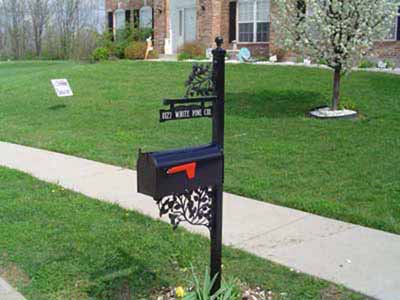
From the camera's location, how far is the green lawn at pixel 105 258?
154 inches

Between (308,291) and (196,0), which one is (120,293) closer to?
(308,291)

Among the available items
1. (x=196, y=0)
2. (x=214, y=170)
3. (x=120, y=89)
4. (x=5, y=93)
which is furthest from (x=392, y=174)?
(x=196, y=0)

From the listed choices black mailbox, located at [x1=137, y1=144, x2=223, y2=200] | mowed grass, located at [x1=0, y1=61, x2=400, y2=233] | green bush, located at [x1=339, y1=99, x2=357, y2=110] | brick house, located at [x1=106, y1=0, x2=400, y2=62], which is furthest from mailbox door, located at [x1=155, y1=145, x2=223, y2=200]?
brick house, located at [x1=106, y1=0, x2=400, y2=62]

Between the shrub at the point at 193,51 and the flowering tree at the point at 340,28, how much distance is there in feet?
41.2

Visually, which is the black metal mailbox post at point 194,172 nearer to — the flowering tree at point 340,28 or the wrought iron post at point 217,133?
the wrought iron post at point 217,133

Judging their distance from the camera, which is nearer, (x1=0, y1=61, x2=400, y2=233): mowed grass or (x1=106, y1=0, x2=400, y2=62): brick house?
(x1=0, y1=61, x2=400, y2=233): mowed grass

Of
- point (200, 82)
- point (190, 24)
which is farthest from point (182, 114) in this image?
point (190, 24)

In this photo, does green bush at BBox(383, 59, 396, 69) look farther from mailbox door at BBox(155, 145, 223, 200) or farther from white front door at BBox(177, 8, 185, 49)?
mailbox door at BBox(155, 145, 223, 200)

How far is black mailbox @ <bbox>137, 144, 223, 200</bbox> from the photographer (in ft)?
10.3

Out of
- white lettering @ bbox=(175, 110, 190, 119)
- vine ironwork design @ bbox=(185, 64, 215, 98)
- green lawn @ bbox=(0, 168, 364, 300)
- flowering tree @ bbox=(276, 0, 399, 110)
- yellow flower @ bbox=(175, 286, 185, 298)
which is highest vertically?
flowering tree @ bbox=(276, 0, 399, 110)

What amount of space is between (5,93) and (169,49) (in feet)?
38.5

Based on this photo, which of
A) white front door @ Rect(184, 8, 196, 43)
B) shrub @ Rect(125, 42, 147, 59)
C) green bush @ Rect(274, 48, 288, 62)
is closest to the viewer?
green bush @ Rect(274, 48, 288, 62)

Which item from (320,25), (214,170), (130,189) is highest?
(320,25)

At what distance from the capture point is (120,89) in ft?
54.8
